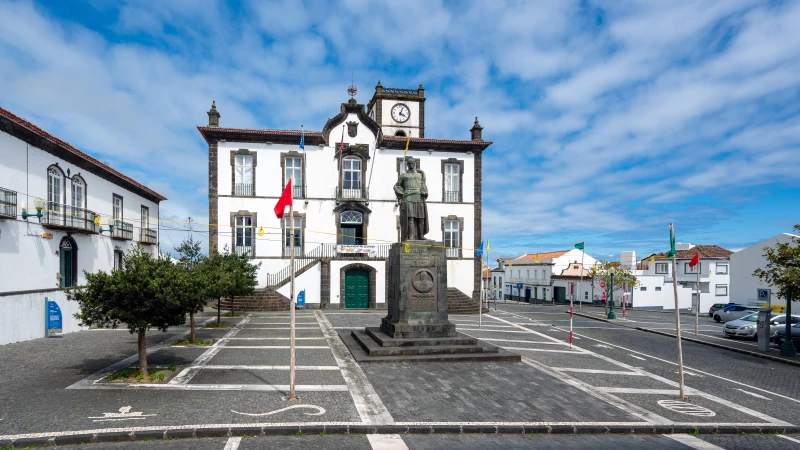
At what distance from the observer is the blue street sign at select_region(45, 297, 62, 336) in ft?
58.8

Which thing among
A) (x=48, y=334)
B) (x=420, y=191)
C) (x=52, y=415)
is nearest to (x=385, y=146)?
(x=420, y=191)

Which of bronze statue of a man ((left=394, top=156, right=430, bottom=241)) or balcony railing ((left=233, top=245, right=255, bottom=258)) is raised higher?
bronze statue of a man ((left=394, top=156, right=430, bottom=241))

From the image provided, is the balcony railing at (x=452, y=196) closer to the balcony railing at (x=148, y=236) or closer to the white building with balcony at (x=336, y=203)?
the white building with balcony at (x=336, y=203)

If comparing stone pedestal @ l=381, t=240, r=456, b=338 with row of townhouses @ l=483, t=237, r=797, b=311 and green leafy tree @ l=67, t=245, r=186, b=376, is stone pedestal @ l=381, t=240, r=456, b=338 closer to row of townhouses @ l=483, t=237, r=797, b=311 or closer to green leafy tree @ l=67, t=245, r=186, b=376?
green leafy tree @ l=67, t=245, r=186, b=376

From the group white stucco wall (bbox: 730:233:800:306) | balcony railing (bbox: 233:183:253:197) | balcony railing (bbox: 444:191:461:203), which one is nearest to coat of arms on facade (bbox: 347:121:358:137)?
balcony railing (bbox: 233:183:253:197)

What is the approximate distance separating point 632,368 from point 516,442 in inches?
310

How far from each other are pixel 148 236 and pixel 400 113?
20840 millimetres

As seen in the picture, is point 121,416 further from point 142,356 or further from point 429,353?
point 429,353

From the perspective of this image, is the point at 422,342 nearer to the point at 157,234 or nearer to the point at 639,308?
the point at 157,234

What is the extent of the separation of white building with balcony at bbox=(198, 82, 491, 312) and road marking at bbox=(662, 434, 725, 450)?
2179 cm

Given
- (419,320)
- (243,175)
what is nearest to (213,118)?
(243,175)

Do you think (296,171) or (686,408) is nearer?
(686,408)

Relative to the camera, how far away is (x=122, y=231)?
25.9 m

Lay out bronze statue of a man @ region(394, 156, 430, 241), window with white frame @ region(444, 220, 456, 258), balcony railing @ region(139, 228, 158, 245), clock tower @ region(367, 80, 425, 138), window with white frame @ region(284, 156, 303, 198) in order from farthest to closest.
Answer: clock tower @ region(367, 80, 425, 138), window with white frame @ region(444, 220, 456, 258), window with white frame @ region(284, 156, 303, 198), balcony railing @ region(139, 228, 158, 245), bronze statue of a man @ region(394, 156, 430, 241)
